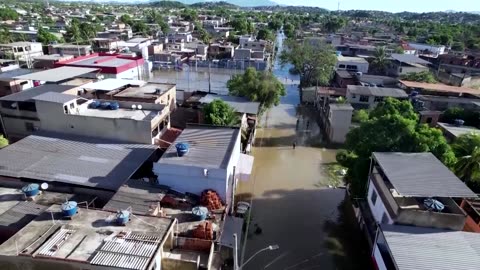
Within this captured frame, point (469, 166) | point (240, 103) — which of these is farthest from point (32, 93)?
point (469, 166)

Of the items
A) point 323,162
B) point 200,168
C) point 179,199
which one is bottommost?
point 323,162

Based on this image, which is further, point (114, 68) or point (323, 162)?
point (114, 68)

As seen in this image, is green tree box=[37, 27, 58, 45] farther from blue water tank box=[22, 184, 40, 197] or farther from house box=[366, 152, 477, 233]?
house box=[366, 152, 477, 233]

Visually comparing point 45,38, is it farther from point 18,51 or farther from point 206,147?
point 206,147

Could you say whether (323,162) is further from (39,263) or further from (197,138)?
(39,263)

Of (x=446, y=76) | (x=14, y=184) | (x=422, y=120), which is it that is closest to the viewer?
(x=14, y=184)

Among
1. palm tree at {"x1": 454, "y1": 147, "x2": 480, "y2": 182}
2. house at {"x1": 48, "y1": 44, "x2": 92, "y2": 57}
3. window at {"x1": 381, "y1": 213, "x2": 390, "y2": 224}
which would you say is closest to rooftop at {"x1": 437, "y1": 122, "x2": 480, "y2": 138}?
palm tree at {"x1": 454, "y1": 147, "x2": 480, "y2": 182}

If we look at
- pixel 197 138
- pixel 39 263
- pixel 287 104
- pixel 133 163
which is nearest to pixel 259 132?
pixel 287 104
